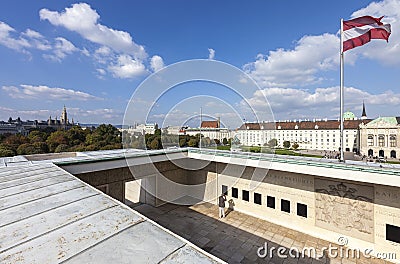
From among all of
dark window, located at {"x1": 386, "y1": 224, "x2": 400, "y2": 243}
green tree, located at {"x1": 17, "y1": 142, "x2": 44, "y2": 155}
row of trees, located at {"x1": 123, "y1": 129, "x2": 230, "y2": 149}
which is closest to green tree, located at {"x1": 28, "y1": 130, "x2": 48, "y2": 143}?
green tree, located at {"x1": 17, "y1": 142, "x2": 44, "y2": 155}

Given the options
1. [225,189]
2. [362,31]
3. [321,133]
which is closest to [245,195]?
[225,189]

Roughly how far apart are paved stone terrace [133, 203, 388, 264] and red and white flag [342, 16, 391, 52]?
7.94 meters

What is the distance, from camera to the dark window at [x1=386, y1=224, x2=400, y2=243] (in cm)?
709

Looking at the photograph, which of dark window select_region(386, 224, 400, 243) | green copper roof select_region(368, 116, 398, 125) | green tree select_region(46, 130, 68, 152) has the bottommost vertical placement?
dark window select_region(386, 224, 400, 243)

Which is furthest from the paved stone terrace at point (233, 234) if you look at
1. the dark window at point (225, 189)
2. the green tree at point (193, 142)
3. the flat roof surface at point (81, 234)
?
the flat roof surface at point (81, 234)

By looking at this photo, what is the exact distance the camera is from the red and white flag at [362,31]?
749cm

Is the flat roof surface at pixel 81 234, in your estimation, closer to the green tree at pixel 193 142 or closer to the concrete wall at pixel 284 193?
the concrete wall at pixel 284 193

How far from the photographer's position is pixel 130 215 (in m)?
2.42

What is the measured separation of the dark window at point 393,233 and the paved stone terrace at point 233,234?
2.90 feet

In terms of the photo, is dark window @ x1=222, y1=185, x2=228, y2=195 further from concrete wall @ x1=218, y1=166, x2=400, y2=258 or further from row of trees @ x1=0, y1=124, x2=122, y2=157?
row of trees @ x1=0, y1=124, x2=122, y2=157

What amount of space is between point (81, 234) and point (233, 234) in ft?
26.5

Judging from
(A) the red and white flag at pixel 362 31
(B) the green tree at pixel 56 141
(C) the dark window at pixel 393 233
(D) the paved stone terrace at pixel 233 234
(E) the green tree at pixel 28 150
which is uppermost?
(A) the red and white flag at pixel 362 31

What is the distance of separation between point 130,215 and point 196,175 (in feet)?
36.0

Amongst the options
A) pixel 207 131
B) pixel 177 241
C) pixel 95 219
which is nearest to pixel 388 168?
pixel 177 241
